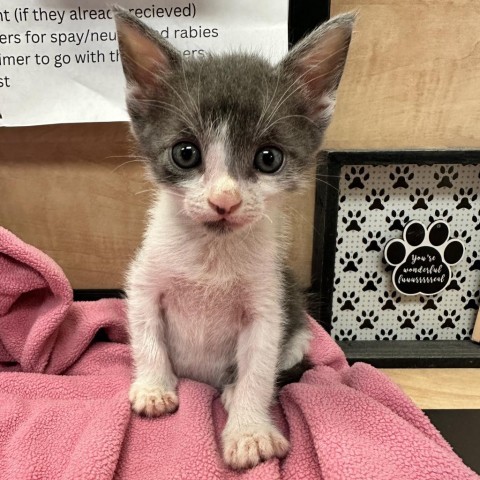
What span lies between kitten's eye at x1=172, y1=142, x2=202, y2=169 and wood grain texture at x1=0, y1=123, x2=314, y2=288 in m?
0.39

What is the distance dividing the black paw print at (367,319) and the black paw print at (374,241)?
6.4 inches

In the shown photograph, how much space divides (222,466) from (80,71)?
86cm

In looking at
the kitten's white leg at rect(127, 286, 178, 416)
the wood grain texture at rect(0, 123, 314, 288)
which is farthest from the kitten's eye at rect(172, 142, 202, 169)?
the wood grain texture at rect(0, 123, 314, 288)

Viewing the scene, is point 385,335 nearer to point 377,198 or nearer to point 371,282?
point 371,282

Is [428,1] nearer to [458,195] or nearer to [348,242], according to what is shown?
[458,195]

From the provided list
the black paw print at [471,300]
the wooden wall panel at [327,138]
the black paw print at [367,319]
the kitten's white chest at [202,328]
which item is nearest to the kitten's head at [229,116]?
the kitten's white chest at [202,328]

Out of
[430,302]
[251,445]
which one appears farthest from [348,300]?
[251,445]

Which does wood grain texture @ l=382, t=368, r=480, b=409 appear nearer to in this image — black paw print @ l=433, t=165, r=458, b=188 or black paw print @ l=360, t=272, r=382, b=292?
black paw print @ l=360, t=272, r=382, b=292

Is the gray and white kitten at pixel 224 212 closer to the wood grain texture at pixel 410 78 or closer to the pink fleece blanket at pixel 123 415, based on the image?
the pink fleece blanket at pixel 123 415

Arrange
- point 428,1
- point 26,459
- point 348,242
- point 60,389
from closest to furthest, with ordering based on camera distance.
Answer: point 26,459 < point 60,389 < point 428,1 < point 348,242

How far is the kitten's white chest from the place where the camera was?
3.21 ft

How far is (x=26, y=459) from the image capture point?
0.80 meters

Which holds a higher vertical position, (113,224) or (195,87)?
(195,87)

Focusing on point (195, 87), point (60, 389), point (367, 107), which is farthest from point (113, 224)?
point (367, 107)
